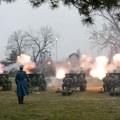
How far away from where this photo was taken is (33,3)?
13.5 meters

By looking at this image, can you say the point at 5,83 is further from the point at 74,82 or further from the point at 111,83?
the point at 111,83

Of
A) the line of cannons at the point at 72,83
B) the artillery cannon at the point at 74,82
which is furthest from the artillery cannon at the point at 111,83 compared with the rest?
the artillery cannon at the point at 74,82

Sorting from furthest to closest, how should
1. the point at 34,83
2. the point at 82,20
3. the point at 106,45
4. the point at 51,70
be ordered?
the point at 106,45, the point at 51,70, the point at 34,83, the point at 82,20

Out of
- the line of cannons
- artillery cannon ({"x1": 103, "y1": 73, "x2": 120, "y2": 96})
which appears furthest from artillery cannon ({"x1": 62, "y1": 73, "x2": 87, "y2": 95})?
artillery cannon ({"x1": 103, "y1": 73, "x2": 120, "y2": 96})

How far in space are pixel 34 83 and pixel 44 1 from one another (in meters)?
19.6

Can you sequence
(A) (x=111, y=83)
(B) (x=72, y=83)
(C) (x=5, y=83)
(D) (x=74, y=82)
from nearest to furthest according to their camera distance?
(A) (x=111, y=83)
(B) (x=72, y=83)
(D) (x=74, y=82)
(C) (x=5, y=83)

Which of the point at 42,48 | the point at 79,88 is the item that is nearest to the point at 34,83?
the point at 79,88

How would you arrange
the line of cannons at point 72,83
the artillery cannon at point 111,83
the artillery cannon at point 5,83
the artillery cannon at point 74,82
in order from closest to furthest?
1. the artillery cannon at point 111,83
2. the line of cannons at point 72,83
3. the artillery cannon at point 74,82
4. the artillery cannon at point 5,83

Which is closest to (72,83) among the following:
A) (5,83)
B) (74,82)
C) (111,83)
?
(74,82)

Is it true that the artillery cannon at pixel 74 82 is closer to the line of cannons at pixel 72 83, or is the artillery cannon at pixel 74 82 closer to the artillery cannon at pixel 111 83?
the line of cannons at pixel 72 83

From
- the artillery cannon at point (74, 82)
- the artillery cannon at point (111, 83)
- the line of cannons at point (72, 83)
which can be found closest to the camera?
the artillery cannon at point (111, 83)

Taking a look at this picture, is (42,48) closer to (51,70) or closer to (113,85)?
(51,70)

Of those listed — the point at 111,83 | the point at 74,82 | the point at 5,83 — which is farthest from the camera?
the point at 5,83

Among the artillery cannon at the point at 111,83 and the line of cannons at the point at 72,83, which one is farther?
the line of cannons at the point at 72,83
